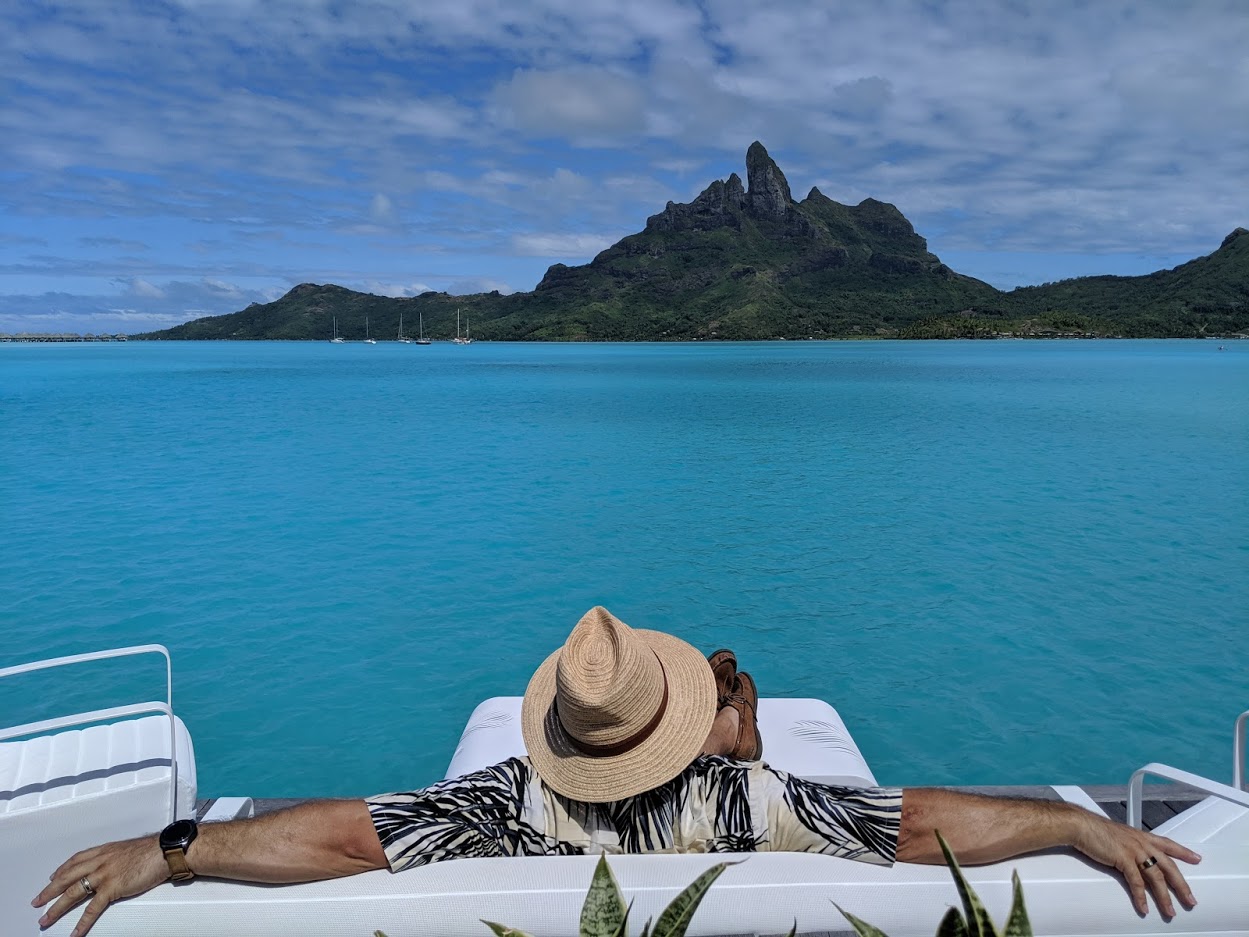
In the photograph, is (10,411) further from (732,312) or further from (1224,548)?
(732,312)

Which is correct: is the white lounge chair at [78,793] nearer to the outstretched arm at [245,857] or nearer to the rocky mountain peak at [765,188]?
the outstretched arm at [245,857]

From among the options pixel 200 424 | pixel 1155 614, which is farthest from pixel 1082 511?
pixel 200 424

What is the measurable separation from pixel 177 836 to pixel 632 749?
1056 millimetres

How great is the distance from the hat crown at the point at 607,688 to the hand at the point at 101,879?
3.16 feet

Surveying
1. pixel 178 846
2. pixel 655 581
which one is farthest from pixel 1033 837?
pixel 655 581

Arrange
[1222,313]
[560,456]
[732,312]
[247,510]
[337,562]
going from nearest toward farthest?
[337,562], [247,510], [560,456], [1222,313], [732,312]

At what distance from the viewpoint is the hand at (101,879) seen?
1.91m

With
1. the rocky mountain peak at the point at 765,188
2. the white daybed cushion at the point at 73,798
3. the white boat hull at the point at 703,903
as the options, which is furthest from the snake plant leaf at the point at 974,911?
the rocky mountain peak at the point at 765,188

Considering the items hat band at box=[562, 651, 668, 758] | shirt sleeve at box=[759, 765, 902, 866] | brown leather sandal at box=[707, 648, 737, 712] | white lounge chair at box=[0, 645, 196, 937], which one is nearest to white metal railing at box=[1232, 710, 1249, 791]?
shirt sleeve at box=[759, 765, 902, 866]

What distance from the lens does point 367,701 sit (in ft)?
23.5

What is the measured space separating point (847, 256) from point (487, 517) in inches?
5981

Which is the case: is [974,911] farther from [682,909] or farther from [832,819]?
[832,819]

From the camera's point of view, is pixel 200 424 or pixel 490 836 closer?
pixel 490 836

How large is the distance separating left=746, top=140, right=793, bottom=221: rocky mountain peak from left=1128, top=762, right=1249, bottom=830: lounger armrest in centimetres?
17322
